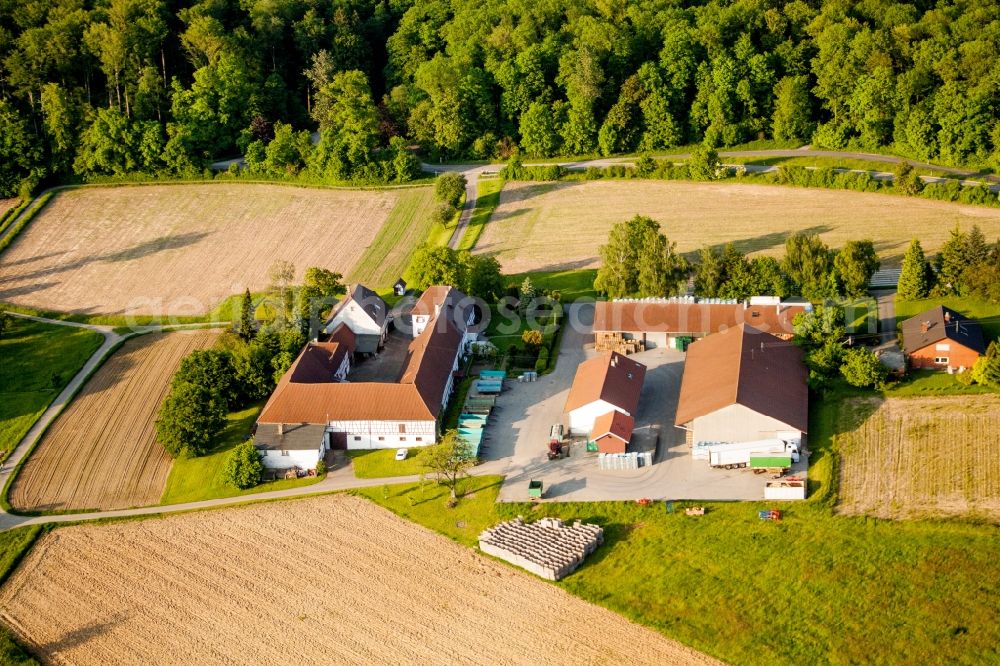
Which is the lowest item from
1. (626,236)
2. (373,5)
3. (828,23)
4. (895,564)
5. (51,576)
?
(895,564)

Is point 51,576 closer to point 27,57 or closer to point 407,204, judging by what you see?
point 407,204

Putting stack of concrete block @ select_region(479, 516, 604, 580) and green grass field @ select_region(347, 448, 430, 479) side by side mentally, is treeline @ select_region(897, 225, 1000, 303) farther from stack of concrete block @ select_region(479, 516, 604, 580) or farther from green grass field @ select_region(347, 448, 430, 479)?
green grass field @ select_region(347, 448, 430, 479)

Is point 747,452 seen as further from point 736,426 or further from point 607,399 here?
point 607,399

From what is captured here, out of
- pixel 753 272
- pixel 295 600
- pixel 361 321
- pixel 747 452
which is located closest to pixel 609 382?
pixel 747 452

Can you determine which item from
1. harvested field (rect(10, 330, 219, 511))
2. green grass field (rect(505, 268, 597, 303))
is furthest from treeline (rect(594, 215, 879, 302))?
harvested field (rect(10, 330, 219, 511))

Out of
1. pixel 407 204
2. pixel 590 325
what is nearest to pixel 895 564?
pixel 590 325

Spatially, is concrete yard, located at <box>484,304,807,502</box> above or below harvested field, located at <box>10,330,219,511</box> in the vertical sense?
below
